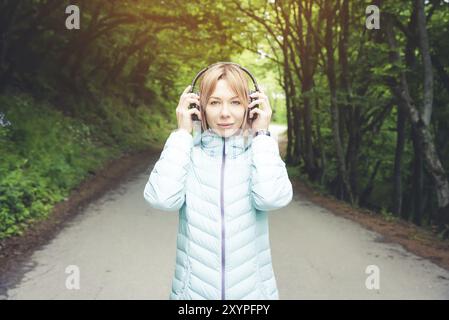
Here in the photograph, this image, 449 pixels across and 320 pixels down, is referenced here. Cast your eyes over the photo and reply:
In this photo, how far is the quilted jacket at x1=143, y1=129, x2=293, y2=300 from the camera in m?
2.18

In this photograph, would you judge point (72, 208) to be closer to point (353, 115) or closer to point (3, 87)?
point (3, 87)

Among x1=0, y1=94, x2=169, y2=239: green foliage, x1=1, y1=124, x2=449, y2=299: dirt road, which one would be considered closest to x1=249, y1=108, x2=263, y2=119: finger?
x1=1, y1=124, x2=449, y2=299: dirt road

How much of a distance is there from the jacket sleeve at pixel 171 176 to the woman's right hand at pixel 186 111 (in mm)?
39

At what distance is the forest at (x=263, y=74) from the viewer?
454 inches

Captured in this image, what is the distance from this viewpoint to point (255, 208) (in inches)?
89.1

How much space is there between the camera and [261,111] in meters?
2.25

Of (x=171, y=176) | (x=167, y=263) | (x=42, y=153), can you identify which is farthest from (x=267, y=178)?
(x=42, y=153)

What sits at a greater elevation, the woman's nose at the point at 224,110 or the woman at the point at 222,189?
the woman's nose at the point at 224,110

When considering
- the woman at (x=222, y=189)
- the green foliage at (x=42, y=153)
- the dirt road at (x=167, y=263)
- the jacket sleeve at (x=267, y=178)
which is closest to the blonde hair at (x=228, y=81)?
the woman at (x=222, y=189)

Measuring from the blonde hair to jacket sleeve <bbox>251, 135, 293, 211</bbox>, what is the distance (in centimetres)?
17

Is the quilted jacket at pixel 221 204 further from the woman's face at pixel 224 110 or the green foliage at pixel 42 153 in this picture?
the green foliage at pixel 42 153

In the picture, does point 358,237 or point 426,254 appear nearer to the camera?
point 426,254
